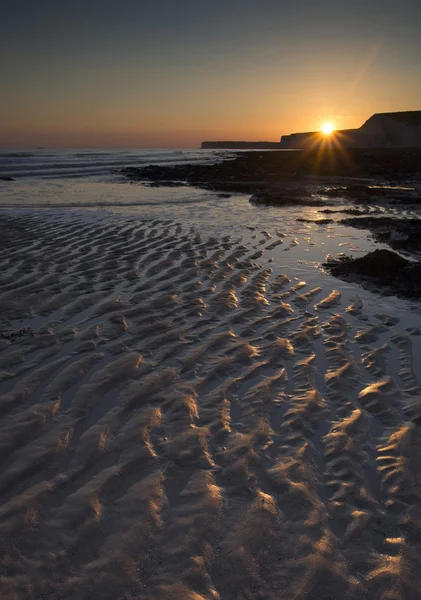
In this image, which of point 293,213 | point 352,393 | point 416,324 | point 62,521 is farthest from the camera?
point 293,213

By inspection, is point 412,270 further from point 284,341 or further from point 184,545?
point 184,545

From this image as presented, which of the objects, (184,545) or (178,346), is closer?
(184,545)

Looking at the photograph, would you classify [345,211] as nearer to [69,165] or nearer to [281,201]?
[281,201]

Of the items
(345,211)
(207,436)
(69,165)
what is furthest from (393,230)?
(69,165)

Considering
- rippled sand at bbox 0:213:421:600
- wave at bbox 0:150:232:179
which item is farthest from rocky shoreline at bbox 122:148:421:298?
wave at bbox 0:150:232:179

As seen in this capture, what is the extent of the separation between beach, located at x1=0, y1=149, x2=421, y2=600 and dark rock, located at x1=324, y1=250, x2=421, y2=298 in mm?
452

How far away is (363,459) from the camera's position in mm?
2895

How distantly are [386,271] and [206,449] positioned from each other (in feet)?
16.0

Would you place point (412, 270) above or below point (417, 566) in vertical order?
above

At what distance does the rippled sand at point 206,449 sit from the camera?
2.11m

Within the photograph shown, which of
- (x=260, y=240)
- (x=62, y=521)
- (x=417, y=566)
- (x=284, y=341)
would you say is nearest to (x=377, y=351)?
(x=284, y=341)

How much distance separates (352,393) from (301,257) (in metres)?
4.69

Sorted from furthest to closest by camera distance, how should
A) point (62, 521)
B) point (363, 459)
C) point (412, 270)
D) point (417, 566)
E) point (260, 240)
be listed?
point (260, 240) → point (412, 270) → point (363, 459) → point (62, 521) → point (417, 566)

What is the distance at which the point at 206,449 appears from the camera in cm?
296
